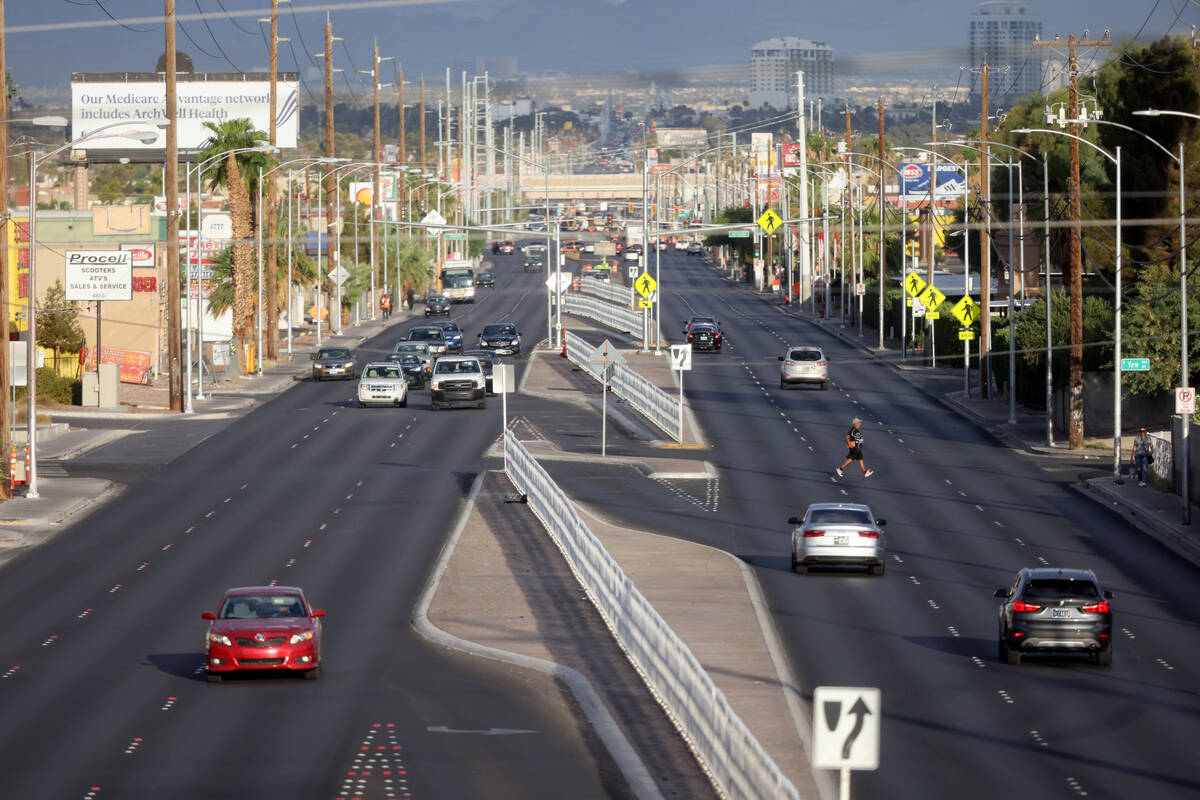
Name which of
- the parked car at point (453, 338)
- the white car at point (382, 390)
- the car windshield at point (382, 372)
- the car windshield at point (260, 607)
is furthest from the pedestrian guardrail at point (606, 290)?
the car windshield at point (260, 607)

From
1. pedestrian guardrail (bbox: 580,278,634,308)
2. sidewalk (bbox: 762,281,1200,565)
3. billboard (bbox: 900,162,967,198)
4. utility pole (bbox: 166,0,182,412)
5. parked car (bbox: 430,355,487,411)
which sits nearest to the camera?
sidewalk (bbox: 762,281,1200,565)

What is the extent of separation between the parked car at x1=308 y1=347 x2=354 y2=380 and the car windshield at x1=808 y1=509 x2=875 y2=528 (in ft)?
150

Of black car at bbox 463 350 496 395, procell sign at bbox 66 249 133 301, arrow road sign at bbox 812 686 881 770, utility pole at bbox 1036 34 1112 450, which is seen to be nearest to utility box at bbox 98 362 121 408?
procell sign at bbox 66 249 133 301

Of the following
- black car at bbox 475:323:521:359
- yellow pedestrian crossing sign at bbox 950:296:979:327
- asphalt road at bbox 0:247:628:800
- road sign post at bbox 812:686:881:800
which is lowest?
asphalt road at bbox 0:247:628:800

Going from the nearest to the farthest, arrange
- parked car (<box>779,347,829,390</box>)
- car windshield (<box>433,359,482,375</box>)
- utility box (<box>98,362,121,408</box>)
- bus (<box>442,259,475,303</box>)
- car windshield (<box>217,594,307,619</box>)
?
car windshield (<box>217,594,307,619</box>), utility box (<box>98,362,121,408</box>), car windshield (<box>433,359,482,375</box>), parked car (<box>779,347,829,390</box>), bus (<box>442,259,475,303</box>)

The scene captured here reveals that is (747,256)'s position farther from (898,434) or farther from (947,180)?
(898,434)

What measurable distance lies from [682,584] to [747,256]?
132 meters

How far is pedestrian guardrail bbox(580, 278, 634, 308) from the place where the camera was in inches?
4931

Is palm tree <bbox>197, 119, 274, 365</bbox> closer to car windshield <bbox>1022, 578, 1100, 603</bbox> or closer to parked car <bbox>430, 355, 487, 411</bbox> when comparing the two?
parked car <bbox>430, 355, 487, 411</bbox>

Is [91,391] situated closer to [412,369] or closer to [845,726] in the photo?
[412,369]

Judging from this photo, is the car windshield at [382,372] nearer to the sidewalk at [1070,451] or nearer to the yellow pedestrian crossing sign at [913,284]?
the sidewalk at [1070,451]

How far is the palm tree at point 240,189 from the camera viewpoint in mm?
83000

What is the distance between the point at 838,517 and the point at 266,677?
13968mm

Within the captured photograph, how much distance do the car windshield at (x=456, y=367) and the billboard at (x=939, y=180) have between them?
86.5 ft
